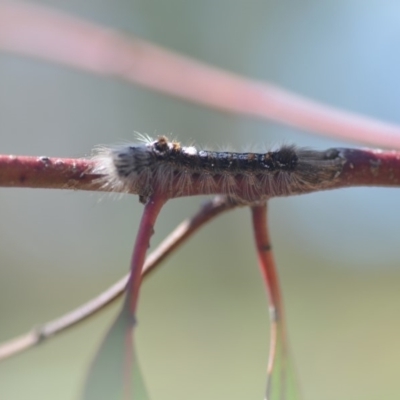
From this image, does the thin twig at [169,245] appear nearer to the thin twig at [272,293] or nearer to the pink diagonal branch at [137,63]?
the thin twig at [272,293]

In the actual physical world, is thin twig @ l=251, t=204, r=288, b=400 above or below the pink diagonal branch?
below

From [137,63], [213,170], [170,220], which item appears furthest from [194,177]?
[170,220]

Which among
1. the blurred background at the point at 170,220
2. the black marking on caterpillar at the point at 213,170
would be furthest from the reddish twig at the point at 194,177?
the blurred background at the point at 170,220

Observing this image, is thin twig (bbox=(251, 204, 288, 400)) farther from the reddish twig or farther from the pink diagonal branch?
the pink diagonal branch

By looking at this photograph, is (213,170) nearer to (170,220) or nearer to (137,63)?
(137,63)

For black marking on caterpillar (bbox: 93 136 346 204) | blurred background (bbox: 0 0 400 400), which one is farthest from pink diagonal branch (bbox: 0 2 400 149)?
blurred background (bbox: 0 0 400 400)

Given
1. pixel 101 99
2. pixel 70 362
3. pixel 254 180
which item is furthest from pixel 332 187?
pixel 101 99
